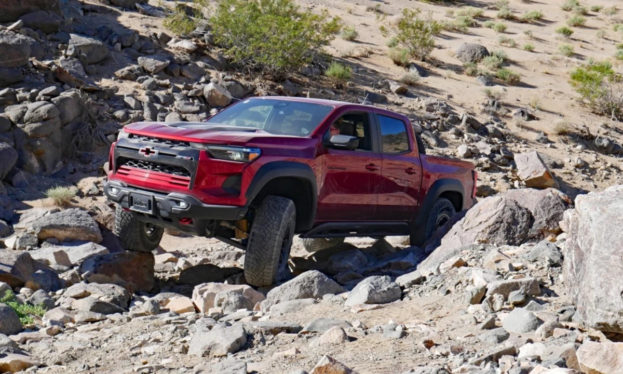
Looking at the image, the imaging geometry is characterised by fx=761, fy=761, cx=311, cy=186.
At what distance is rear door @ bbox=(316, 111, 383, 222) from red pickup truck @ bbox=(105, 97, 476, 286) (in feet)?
0.05

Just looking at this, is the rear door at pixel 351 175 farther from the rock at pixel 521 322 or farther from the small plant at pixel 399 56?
the small plant at pixel 399 56

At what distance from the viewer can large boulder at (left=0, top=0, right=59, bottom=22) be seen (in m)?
18.7

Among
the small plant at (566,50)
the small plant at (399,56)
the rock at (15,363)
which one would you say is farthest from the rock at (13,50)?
the small plant at (566,50)

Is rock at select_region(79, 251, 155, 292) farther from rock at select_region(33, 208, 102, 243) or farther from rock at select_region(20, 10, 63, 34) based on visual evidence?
rock at select_region(20, 10, 63, 34)

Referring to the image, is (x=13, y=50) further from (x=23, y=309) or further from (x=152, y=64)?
(x=23, y=309)

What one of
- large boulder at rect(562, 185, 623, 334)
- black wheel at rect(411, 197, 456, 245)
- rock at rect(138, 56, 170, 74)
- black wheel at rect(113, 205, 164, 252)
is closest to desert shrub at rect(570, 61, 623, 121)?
rock at rect(138, 56, 170, 74)

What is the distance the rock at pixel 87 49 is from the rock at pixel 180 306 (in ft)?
41.8

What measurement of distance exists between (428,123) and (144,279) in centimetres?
1434

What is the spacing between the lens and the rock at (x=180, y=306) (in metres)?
7.20

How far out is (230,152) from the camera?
7.26m

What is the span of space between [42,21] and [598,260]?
17227mm

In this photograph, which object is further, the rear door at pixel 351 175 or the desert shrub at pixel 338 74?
the desert shrub at pixel 338 74

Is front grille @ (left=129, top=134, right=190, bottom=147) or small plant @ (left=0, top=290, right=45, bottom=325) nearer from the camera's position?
small plant @ (left=0, top=290, right=45, bottom=325)

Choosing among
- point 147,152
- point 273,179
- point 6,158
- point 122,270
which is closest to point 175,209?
point 147,152
